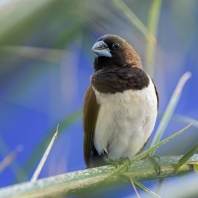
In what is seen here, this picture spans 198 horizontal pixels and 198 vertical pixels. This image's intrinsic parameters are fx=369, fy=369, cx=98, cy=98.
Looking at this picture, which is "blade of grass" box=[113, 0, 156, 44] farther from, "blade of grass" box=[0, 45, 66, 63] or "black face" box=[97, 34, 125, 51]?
"black face" box=[97, 34, 125, 51]

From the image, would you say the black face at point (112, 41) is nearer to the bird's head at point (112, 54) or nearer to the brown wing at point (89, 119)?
the bird's head at point (112, 54)

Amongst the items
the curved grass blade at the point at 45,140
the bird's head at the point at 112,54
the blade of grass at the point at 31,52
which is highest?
the blade of grass at the point at 31,52

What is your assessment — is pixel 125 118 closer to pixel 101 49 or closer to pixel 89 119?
pixel 89 119

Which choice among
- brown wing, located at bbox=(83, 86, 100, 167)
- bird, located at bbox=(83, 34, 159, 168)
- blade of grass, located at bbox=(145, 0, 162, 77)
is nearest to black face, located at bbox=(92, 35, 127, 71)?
bird, located at bbox=(83, 34, 159, 168)

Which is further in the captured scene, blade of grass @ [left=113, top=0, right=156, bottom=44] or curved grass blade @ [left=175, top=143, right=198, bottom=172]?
blade of grass @ [left=113, top=0, right=156, bottom=44]

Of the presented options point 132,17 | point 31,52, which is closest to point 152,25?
point 132,17

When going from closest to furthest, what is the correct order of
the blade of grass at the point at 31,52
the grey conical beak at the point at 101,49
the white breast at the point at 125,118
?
the blade of grass at the point at 31,52 → the white breast at the point at 125,118 → the grey conical beak at the point at 101,49

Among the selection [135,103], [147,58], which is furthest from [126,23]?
[135,103]

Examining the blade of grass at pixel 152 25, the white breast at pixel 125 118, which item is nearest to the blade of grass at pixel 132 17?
the blade of grass at pixel 152 25
